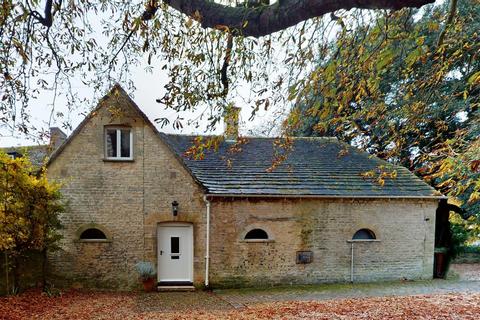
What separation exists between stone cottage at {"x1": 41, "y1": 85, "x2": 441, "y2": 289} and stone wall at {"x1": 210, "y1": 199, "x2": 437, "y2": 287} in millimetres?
39

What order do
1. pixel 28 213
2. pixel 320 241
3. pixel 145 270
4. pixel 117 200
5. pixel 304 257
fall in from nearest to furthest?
1. pixel 28 213
2. pixel 145 270
3. pixel 117 200
4. pixel 304 257
5. pixel 320 241

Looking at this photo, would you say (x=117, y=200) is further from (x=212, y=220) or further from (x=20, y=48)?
(x=20, y=48)

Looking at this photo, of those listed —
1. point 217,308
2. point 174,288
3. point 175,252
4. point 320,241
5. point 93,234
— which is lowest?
point 174,288

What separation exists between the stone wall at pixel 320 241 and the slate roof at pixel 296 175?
1.38ft

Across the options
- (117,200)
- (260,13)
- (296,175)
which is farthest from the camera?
(296,175)

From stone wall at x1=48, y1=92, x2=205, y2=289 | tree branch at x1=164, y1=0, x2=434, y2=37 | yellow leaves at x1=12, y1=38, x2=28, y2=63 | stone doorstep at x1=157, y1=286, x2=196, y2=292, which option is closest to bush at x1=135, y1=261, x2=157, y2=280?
stone wall at x1=48, y1=92, x2=205, y2=289

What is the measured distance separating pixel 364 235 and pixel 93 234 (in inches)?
411

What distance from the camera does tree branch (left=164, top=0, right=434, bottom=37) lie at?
9.95 feet

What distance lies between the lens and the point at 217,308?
9.38 meters

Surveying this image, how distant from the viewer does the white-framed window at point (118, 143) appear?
11.5 meters

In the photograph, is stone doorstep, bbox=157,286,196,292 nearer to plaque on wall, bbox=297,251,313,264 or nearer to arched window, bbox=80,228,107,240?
arched window, bbox=80,228,107,240

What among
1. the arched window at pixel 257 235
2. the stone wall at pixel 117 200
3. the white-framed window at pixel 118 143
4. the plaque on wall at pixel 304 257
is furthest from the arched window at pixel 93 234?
the plaque on wall at pixel 304 257

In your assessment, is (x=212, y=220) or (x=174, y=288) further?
(x=212, y=220)

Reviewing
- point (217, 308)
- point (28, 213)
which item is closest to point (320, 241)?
point (217, 308)
